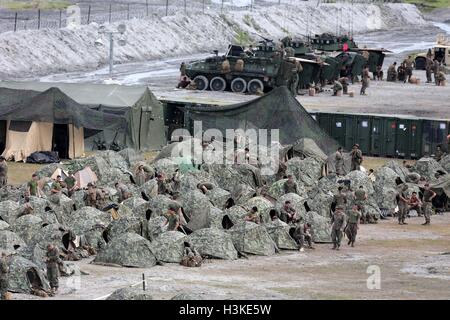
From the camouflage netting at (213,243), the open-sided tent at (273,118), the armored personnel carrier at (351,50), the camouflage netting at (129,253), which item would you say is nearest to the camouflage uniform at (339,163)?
the open-sided tent at (273,118)

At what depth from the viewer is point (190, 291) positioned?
27.5 meters

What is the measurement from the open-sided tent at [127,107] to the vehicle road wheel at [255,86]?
13981 millimetres

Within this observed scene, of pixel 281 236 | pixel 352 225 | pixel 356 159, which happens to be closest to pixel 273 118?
pixel 356 159

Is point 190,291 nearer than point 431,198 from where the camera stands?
Yes

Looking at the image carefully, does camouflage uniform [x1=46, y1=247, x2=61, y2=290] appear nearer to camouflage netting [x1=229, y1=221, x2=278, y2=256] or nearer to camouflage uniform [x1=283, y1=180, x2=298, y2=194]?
camouflage netting [x1=229, y1=221, x2=278, y2=256]

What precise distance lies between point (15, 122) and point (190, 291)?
18.5m

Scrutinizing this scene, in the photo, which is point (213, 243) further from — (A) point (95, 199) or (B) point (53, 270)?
(B) point (53, 270)

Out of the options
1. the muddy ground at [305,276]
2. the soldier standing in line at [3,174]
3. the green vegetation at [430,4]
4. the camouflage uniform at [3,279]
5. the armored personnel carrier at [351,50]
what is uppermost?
the green vegetation at [430,4]

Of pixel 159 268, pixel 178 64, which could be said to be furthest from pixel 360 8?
pixel 159 268

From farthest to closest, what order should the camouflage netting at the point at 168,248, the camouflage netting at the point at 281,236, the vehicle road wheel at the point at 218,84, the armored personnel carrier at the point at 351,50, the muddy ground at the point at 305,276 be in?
the armored personnel carrier at the point at 351,50 → the vehicle road wheel at the point at 218,84 → the camouflage netting at the point at 281,236 → the camouflage netting at the point at 168,248 → the muddy ground at the point at 305,276

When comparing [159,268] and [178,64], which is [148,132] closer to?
[159,268]

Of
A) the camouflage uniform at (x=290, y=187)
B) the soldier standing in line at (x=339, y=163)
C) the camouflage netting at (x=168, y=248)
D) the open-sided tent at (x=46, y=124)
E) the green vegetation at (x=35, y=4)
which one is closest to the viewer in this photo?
the camouflage netting at (x=168, y=248)

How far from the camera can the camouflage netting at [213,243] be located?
31.3 meters

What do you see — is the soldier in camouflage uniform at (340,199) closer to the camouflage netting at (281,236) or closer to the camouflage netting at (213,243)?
the camouflage netting at (281,236)
